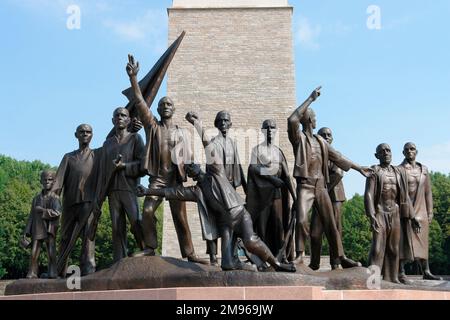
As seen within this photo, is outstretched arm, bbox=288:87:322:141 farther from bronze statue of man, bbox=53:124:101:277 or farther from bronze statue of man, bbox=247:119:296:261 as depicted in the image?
bronze statue of man, bbox=53:124:101:277

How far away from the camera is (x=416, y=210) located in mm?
10633

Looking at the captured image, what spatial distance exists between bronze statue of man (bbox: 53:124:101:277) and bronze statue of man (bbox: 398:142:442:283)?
4951mm

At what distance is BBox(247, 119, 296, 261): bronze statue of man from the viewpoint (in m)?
9.20

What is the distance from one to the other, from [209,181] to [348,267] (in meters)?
2.56

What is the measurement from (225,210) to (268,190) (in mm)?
1347

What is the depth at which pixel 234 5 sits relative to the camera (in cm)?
2912

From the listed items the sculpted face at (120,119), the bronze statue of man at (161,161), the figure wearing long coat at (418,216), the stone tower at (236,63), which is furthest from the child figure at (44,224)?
the stone tower at (236,63)

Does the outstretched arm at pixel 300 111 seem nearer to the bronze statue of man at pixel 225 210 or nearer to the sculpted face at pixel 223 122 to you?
the sculpted face at pixel 223 122

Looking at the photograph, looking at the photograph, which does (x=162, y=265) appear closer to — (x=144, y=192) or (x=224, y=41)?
(x=144, y=192)

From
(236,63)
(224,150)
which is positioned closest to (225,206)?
(224,150)

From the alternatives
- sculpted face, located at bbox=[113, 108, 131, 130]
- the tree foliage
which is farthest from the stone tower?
sculpted face, located at bbox=[113, 108, 131, 130]

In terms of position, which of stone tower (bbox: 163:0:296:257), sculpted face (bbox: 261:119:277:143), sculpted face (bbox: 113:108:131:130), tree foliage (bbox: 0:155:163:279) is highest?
stone tower (bbox: 163:0:296:257)

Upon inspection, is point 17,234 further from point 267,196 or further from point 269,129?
point 269,129

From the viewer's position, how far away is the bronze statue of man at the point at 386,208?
990 centimetres
